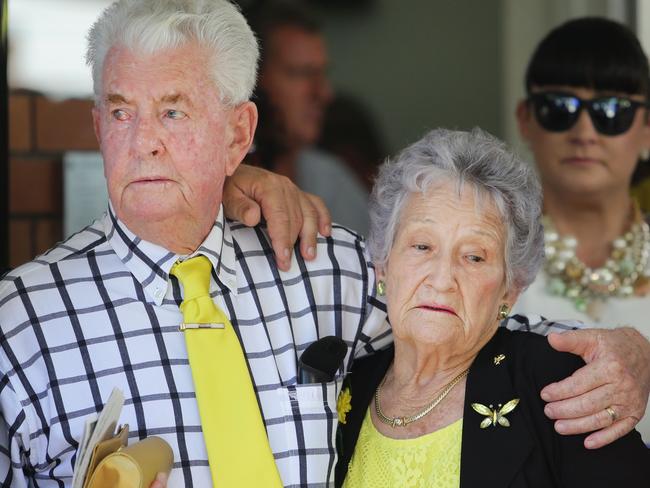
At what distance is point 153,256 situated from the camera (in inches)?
97.7

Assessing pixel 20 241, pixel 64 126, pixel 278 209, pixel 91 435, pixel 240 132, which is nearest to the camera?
pixel 91 435

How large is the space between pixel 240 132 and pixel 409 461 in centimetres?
84

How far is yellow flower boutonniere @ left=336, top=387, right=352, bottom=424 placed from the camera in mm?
2652

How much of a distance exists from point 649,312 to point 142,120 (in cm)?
193

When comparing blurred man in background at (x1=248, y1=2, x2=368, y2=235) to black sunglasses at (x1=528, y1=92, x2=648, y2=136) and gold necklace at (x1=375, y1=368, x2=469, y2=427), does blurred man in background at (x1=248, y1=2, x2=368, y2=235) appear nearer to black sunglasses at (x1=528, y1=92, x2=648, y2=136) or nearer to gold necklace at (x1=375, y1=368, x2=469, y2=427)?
black sunglasses at (x1=528, y1=92, x2=648, y2=136)

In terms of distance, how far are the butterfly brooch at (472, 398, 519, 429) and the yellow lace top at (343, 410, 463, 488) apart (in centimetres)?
6

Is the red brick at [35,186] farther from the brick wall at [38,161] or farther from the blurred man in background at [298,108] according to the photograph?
the blurred man in background at [298,108]

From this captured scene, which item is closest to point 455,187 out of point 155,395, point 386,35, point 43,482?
point 155,395

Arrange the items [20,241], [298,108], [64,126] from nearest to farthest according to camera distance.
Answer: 1. [20,241]
2. [64,126]
3. [298,108]

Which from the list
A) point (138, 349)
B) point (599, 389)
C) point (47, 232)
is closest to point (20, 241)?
point (47, 232)

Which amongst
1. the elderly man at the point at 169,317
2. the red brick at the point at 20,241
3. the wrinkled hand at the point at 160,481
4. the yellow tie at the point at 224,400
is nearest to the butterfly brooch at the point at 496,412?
the elderly man at the point at 169,317

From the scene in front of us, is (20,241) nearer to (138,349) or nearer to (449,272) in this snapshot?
(138,349)

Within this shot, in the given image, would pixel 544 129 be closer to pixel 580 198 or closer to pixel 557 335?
pixel 580 198

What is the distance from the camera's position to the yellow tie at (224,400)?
2.33 metres
